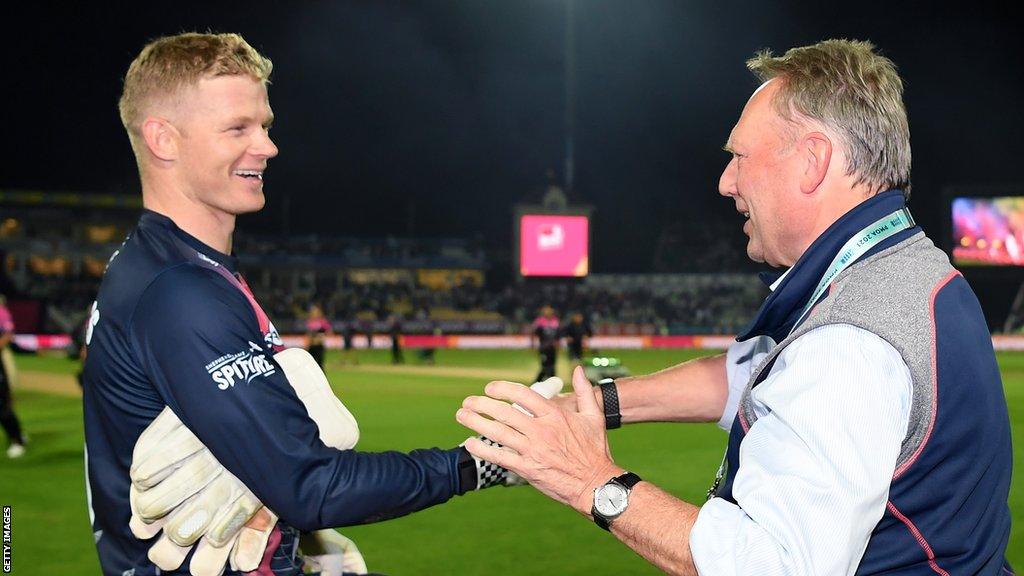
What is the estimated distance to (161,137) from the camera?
9.07 feet

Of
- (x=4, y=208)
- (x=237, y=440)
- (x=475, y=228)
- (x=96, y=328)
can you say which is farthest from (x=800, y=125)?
(x=475, y=228)

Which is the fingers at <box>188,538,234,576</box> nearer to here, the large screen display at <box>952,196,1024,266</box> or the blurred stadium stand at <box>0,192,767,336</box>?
the blurred stadium stand at <box>0,192,767,336</box>

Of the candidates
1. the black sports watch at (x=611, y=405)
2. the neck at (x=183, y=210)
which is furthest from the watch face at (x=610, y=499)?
the neck at (x=183, y=210)

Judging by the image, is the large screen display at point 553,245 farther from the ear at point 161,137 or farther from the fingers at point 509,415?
the fingers at point 509,415

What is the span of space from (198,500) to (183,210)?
97cm

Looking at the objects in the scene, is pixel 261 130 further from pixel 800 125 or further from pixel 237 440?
pixel 800 125

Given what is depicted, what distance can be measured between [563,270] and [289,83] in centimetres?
4602

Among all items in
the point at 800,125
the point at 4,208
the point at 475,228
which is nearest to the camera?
the point at 800,125

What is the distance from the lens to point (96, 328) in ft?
8.37

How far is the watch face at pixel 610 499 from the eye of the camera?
2.04 metres

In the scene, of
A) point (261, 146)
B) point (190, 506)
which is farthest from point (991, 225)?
point (190, 506)

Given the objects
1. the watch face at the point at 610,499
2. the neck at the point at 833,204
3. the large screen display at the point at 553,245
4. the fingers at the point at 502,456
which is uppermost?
the neck at the point at 833,204

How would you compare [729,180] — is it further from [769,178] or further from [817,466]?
[817,466]

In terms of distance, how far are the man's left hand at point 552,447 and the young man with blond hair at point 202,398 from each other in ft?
1.38
